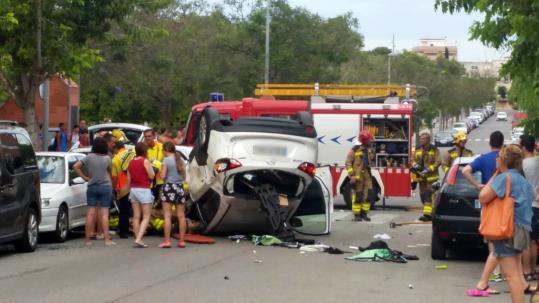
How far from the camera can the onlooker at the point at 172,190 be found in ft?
52.2

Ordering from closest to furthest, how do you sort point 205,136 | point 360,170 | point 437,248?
1. point 437,248
2. point 205,136
3. point 360,170

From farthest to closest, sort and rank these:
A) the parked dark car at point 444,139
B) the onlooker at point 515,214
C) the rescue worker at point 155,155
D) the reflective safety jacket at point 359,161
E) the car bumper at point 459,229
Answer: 1. the parked dark car at point 444,139
2. the reflective safety jacket at point 359,161
3. the rescue worker at point 155,155
4. the car bumper at point 459,229
5. the onlooker at point 515,214

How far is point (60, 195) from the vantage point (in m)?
16.9

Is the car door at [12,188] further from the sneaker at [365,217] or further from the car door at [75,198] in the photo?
the sneaker at [365,217]

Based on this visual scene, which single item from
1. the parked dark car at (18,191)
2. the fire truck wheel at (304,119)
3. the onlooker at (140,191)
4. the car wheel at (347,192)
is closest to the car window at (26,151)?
the parked dark car at (18,191)

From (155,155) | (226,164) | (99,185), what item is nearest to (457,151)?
(226,164)

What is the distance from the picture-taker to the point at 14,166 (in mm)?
15125

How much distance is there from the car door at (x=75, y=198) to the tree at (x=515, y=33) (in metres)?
6.81

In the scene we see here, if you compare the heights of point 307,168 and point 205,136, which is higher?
point 205,136

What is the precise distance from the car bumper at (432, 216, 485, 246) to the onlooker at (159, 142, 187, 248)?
13.0ft

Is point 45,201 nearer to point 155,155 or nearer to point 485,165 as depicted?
point 155,155

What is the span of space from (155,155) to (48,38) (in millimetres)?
4982

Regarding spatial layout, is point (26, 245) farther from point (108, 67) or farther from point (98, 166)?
point (108, 67)

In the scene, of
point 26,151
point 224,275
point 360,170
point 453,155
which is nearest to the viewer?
point 224,275
